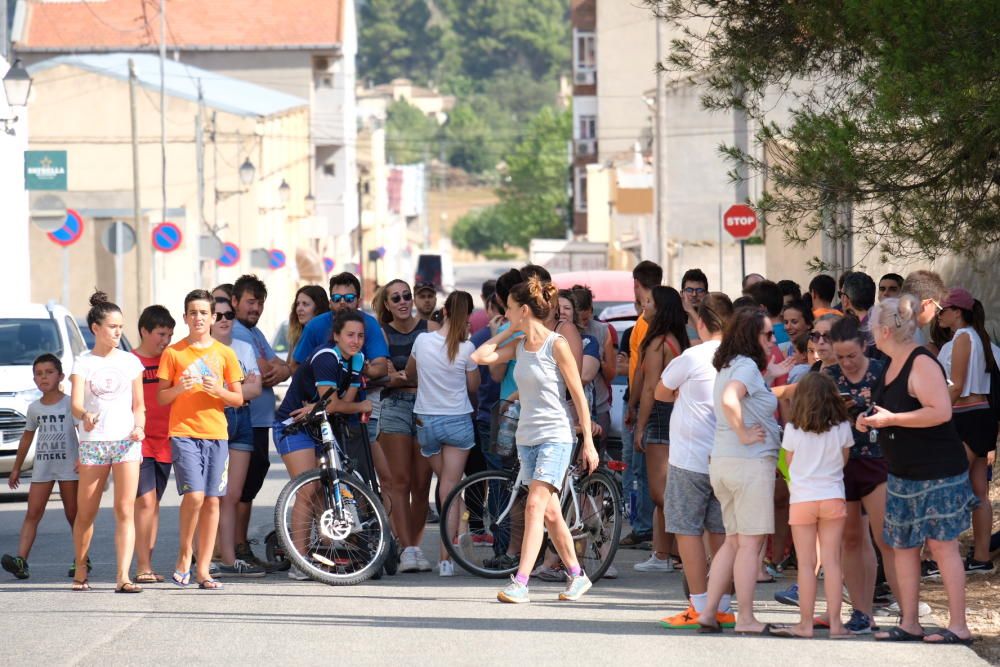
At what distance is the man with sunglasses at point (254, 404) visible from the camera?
11625mm

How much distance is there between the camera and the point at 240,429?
37.5 ft

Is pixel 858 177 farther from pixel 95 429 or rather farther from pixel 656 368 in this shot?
pixel 95 429

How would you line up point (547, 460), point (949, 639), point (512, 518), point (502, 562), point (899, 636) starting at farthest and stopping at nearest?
point (502, 562) → point (512, 518) → point (547, 460) → point (899, 636) → point (949, 639)

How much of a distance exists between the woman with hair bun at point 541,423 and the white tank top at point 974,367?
2544 millimetres

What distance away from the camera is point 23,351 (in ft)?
58.5

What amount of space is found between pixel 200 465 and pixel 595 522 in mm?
2626

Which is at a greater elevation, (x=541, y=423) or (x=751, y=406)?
(x=751, y=406)

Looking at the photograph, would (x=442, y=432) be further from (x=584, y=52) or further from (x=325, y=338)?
(x=584, y=52)

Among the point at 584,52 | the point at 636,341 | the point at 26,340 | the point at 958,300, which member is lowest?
the point at 26,340

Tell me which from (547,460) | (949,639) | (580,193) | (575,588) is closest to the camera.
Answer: (949,639)

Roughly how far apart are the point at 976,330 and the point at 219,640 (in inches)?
207

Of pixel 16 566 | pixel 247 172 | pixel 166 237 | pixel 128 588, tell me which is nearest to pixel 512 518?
pixel 128 588

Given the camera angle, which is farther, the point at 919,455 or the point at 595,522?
the point at 595,522

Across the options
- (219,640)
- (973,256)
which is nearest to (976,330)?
(973,256)
